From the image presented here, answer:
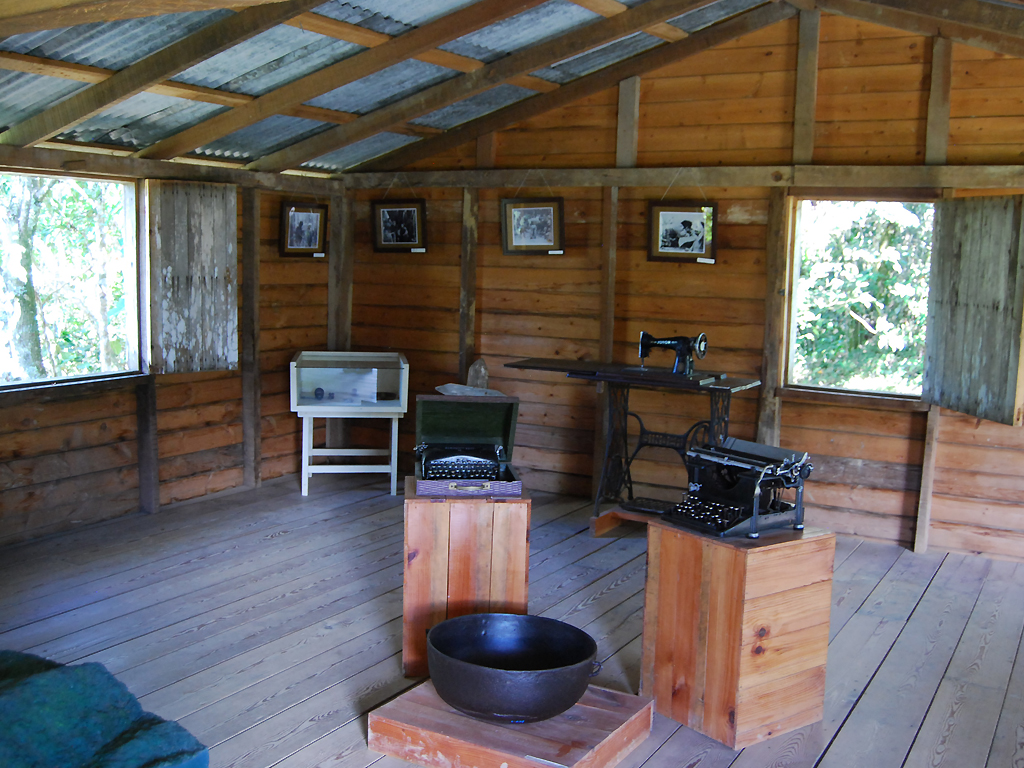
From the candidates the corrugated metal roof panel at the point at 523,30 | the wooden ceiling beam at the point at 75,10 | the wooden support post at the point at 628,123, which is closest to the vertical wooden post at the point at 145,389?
the corrugated metal roof panel at the point at 523,30

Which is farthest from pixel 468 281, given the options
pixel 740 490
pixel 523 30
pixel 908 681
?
pixel 908 681

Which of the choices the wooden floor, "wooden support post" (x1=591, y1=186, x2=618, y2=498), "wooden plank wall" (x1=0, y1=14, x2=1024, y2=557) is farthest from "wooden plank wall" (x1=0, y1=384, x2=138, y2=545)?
"wooden support post" (x1=591, y1=186, x2=618, y2=498)

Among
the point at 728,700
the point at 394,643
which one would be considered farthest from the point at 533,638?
the point at 394,643

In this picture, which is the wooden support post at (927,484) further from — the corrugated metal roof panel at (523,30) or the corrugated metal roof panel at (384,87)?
the corrugated metal roof panel at (384,87)

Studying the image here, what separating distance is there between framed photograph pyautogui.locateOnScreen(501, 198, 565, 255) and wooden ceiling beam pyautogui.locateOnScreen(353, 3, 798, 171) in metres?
0.62

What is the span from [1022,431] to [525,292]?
3371mm

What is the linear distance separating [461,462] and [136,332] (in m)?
3.05

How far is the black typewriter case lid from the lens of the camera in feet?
13.2

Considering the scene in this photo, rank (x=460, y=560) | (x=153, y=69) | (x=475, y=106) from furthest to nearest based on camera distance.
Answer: (x=475, y=106) → (x=153, y=69) → (x=460, y=560)

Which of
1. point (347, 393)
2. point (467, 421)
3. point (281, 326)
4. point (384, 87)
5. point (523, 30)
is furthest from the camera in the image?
point (281, 326)

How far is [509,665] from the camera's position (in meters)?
3.34

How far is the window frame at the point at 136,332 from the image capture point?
5.36 m

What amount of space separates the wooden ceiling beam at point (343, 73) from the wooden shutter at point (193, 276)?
35cm

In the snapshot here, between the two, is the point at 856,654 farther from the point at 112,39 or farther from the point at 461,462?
the point at 112,39
